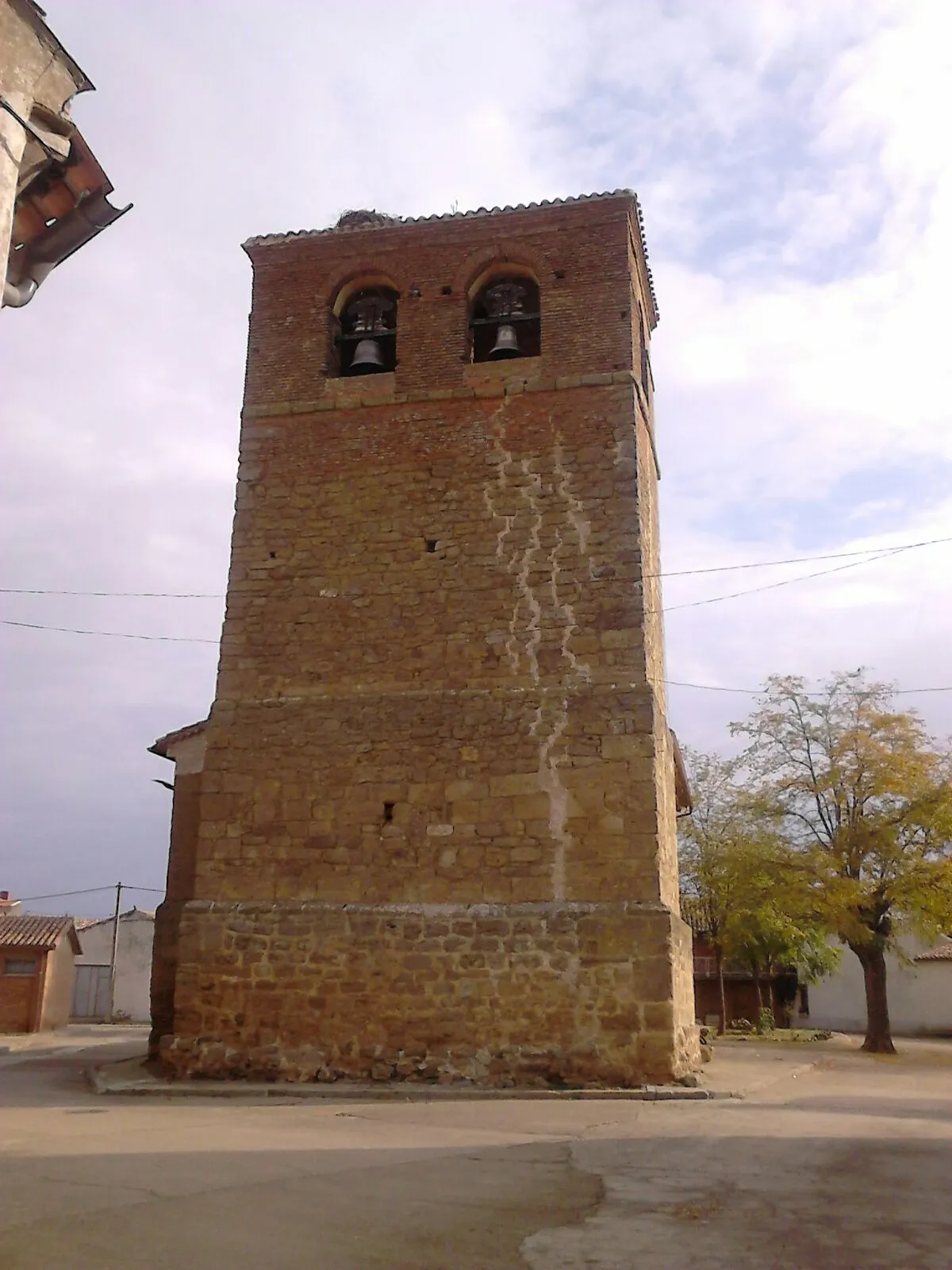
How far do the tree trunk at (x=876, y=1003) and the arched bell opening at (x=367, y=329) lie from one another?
1245 cm

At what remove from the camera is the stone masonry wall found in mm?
9875

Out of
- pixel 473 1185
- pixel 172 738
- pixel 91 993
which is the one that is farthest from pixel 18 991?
pixel 473 1185

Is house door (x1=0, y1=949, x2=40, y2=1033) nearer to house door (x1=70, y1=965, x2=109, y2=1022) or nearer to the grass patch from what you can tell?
house door (x1=70, y1=965, x2=109, y2=1022)

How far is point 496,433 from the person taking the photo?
479 inches

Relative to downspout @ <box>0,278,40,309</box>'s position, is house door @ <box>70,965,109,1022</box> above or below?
below

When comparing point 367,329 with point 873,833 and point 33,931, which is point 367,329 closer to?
point 873,833

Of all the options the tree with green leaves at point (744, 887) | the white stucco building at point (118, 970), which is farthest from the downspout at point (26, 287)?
the white stucco building at point (118, 970)

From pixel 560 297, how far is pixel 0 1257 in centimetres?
1118

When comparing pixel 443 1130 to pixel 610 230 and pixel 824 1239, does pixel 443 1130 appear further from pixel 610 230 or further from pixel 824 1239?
pixel 610 230

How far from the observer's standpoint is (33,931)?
95.0 ft

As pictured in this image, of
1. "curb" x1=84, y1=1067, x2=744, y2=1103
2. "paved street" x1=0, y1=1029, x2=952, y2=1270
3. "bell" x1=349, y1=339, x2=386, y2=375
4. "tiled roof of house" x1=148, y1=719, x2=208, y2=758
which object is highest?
"bell" x1=349, y1=339, x2=386, y2=375

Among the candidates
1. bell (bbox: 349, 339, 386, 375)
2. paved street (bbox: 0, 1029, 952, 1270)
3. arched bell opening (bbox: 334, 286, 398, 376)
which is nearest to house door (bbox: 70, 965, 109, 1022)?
paved street (bbox: 0, 1029, 952, 1270)

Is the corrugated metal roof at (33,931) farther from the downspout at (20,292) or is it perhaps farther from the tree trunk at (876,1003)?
the downspout at (20,292)

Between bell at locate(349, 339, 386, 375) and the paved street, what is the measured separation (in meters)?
8.26
